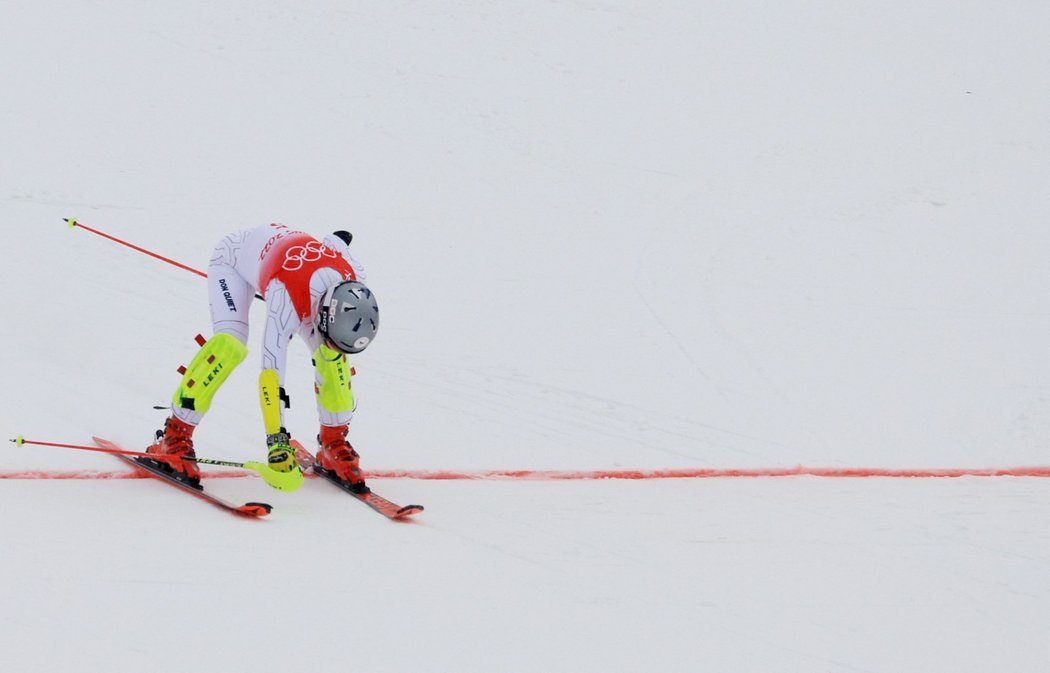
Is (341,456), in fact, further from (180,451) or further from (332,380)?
(180,451)

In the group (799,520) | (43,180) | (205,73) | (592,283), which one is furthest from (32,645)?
(205,73)

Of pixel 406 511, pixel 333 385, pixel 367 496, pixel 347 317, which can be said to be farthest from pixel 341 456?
pixel 347 317

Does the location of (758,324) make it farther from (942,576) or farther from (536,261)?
(942,576)

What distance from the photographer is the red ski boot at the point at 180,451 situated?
5.45 m

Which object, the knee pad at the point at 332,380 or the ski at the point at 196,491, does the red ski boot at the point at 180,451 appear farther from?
the knee pad at the point at 332,380

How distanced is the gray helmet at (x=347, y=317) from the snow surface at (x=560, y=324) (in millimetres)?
848

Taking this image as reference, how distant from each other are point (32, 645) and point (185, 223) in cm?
639

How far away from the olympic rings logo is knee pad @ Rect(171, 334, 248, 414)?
1.50 ft

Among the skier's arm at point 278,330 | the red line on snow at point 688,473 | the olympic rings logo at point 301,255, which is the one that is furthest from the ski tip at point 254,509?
the olympic rings logo at point 301,255

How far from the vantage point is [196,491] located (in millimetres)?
5359

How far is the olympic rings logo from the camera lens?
5219mm

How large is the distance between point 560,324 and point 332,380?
3.34 meters

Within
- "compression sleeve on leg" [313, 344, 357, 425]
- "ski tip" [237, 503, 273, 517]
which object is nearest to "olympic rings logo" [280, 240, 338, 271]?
"compression sleeve on leg" [313, 344, 357, 425]

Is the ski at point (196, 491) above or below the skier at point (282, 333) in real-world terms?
below
